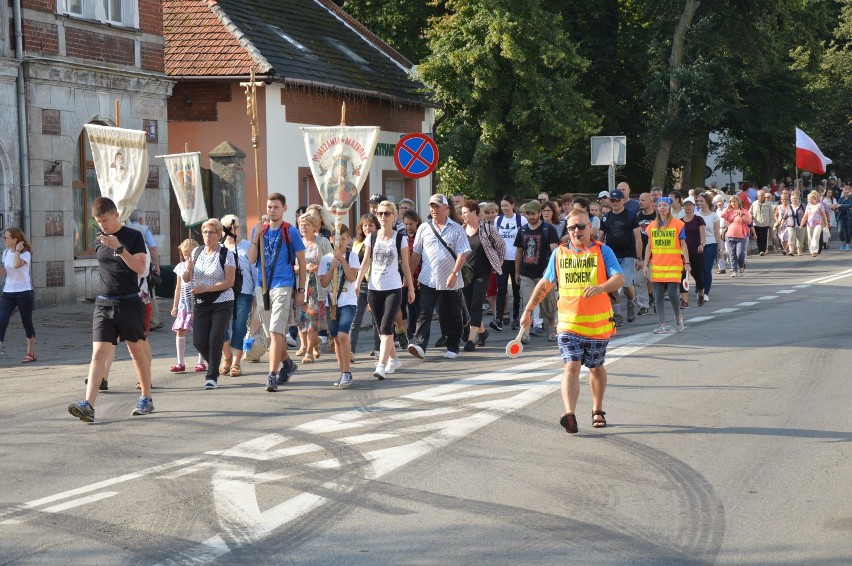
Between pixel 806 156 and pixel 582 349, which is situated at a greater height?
pixel 806 156

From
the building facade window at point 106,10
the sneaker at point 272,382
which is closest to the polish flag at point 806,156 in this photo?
the building facade window at point 106,10

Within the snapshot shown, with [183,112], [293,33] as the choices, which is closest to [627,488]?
[183,112]

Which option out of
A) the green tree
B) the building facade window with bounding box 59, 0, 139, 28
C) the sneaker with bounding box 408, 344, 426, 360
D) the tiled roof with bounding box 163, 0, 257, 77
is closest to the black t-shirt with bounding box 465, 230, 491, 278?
the sneaker with bounding box 408, 344, 426, 360

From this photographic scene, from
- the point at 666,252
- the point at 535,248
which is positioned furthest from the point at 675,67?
the point at 535,248

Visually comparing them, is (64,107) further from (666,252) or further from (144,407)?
(144,407)

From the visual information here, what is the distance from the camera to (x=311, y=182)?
2883cm

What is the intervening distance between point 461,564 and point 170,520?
174cm

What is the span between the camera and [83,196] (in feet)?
72.4

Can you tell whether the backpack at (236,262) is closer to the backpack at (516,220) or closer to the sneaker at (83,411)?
the sneaker at (83,411)

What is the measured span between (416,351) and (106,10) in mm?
11558

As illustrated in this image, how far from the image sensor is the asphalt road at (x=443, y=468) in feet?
20.6

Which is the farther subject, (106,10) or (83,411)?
(106,10)

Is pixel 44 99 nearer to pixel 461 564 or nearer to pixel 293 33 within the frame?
pixel 293 33

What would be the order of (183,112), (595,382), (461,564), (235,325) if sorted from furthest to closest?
(183,112)
(235,325)
(595,382)
(461,564)
